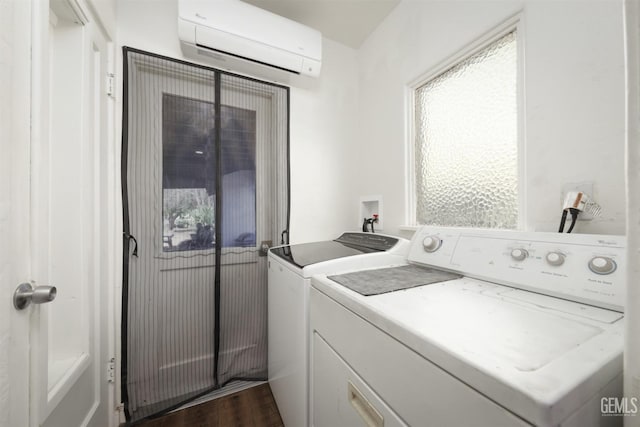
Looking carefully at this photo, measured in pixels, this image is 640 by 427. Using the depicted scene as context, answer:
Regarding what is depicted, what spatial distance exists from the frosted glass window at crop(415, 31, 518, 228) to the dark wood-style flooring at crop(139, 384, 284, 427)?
1528 mm

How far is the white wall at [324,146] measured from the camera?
1.88 meters

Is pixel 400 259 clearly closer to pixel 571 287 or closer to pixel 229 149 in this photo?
pixel 571 287

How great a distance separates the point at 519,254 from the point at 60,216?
1.83 metres

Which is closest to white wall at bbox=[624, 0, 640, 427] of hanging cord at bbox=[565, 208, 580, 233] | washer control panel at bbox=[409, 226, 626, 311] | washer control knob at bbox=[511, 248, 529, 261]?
washer control panel at bbox=[409, 226, 626, 311]

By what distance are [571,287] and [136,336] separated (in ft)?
6.50

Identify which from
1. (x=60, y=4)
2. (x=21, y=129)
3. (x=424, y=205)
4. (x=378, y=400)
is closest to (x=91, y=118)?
(x=60, y=4)

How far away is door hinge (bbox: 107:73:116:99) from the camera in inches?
50.4

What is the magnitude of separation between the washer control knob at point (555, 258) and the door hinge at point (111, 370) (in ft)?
6.83

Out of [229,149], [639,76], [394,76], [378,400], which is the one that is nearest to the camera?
[639,76]

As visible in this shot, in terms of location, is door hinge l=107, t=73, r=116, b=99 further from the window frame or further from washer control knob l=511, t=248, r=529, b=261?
washer control knob l=511, t=248, r=529, b=261

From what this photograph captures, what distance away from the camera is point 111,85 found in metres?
1.29

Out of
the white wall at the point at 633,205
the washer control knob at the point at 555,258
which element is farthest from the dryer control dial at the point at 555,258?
the white wall at the point at 633,205

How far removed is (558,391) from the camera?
33 cm

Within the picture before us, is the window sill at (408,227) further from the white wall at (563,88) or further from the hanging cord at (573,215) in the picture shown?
the hanging cord at (573,215)
